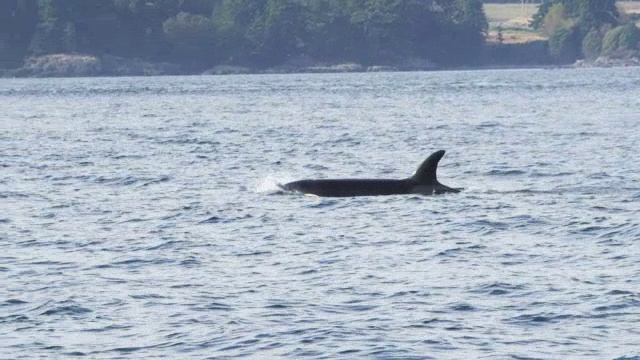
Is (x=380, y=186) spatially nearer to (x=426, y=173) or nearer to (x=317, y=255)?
(x=426, y=173)

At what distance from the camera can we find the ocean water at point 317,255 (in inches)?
797

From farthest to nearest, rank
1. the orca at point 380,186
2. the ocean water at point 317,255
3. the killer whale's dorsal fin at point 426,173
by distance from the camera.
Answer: the orca at point 380,186 → the killer whale's dorsal fin at point 426,173 → the ocean water at point 317,255

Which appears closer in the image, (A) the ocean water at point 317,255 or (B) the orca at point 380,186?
(A) the ocean water at point 317,255

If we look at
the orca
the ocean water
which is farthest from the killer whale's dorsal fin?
the ocean water

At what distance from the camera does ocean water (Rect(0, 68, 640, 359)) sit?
2025cm

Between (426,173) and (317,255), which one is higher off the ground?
(426,173)

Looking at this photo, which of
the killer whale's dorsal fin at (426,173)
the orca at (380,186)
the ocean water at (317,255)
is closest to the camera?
the ocean water at (317,255)

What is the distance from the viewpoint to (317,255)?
26.6 metres

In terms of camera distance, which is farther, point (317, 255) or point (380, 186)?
point (380, 186)

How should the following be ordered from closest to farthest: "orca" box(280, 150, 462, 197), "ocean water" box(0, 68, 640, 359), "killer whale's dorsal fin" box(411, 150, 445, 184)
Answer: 1. "ocean water" box(0, 68, 640, 359)
2. "killer whale's dorsal fin" box(411, 150, 445, 184)
3. "orca" box(280, 150, 462, 197)

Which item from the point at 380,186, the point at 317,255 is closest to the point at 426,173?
the point at 380,186

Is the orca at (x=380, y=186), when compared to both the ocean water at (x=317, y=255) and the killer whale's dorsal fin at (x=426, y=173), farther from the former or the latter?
the ocean water at (x=317, y=255)

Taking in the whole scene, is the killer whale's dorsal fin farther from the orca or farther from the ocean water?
the ocean water

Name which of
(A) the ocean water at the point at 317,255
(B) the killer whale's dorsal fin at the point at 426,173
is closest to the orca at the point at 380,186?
(B) the killer whale's dorsal fin at the point at 426,173
